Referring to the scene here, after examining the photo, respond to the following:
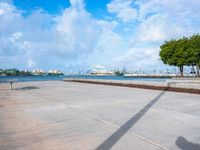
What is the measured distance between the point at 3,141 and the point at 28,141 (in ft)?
1.88

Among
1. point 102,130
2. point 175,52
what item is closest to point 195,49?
point 175,52

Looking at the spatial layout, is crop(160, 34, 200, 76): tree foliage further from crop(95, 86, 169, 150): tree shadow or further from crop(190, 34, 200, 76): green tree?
crop(95, 86, 169, 150): tree shadow

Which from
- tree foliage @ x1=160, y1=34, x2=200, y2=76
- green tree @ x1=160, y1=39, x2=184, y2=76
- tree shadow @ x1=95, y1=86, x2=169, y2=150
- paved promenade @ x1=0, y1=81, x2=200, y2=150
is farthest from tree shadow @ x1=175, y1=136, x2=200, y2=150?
green tree @ x1=160, y1=39, x2=184, y2=76

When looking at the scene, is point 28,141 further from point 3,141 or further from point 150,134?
point 150,134

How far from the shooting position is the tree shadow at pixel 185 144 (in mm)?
5035

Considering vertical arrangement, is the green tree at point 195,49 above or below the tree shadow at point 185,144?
above

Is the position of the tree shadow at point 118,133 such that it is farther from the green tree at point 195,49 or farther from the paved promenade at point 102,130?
the green tree at point 195,49

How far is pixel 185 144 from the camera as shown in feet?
17.4

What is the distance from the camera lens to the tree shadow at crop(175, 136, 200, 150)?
5.04 m

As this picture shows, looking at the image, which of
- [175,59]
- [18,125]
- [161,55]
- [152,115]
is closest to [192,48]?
[175,59]

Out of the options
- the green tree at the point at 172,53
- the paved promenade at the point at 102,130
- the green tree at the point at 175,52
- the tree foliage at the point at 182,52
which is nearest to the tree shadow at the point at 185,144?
the paved promenade at the point at 102,130

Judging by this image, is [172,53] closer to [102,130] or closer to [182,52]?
[182,52]

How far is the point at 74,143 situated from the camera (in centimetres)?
537

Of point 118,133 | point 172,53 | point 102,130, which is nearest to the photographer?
point 118,133
